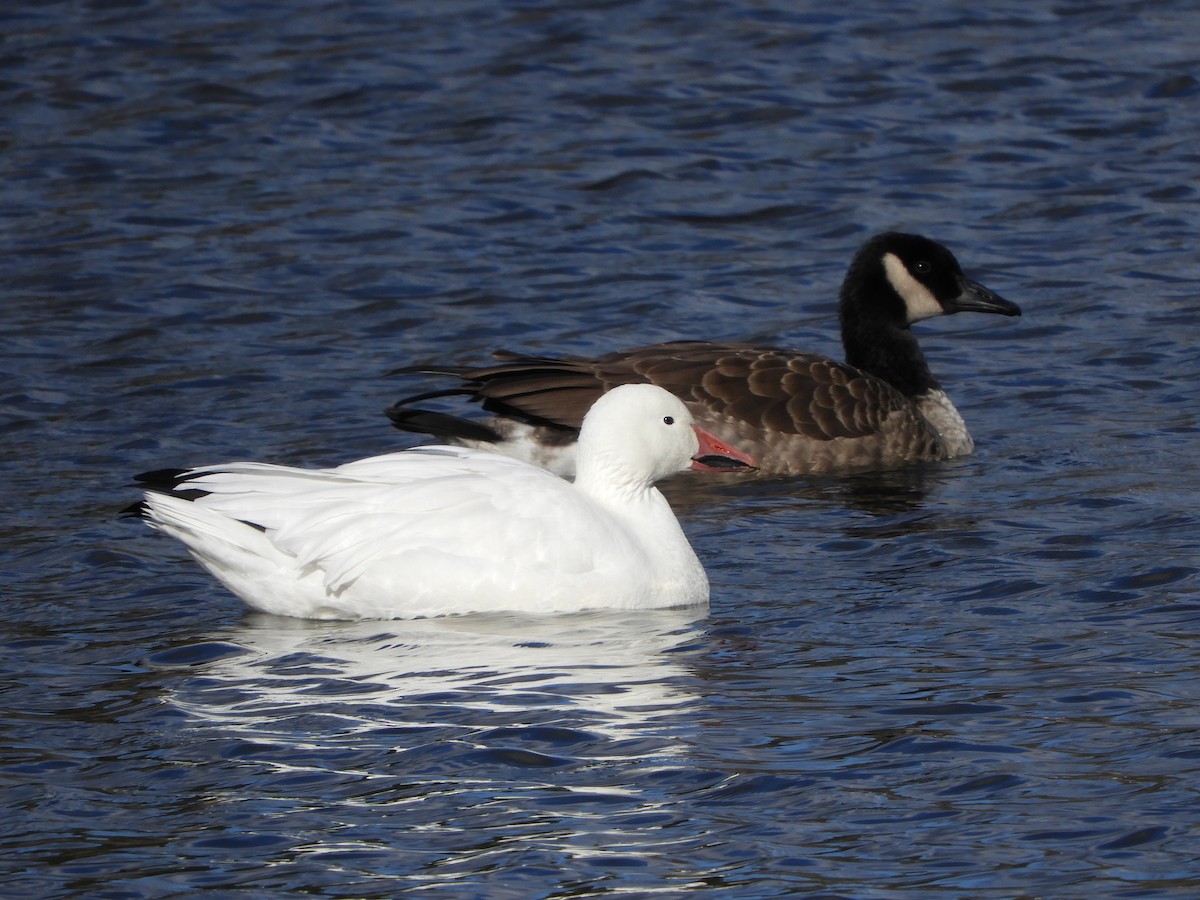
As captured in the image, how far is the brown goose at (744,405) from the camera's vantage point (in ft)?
32.7

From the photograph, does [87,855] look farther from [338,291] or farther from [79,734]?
[338,291]

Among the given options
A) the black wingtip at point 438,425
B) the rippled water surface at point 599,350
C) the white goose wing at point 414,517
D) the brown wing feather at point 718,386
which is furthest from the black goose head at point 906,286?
the white goose wing at point 414,517

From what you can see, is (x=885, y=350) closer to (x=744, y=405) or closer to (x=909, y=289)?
(x=909, y=289)

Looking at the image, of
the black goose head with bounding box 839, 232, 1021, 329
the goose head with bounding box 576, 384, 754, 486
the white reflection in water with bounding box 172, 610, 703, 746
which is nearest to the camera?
the white reflection in water with bounding box 172, 610, 703, 746

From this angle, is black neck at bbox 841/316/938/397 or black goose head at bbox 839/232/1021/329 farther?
black neck at bbox 841/316/938/397

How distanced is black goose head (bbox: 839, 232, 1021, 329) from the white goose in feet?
12.4

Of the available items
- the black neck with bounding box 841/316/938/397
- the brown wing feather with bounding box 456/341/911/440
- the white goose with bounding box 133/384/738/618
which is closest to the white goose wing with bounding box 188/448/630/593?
the white goose with bounding box 133/384/738/618

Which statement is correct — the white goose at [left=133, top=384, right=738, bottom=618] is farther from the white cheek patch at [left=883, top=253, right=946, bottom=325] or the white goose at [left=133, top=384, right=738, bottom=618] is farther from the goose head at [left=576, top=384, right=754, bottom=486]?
the white cheek patch at [left=883, top=253, right=946, bottom=325]

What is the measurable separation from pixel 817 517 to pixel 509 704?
3.14 metres

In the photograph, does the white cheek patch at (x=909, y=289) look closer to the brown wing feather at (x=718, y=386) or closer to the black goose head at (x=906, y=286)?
the black goose head at (x=906, y=286)

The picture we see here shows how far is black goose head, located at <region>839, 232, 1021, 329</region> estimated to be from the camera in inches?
432

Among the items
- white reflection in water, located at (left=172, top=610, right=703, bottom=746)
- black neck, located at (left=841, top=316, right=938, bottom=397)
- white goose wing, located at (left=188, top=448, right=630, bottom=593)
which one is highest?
white goose wing, located at (left=188, top=448, right=630, bottom=593)

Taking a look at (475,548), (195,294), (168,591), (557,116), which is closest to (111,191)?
(195,294)

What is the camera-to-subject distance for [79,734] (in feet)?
20.7
